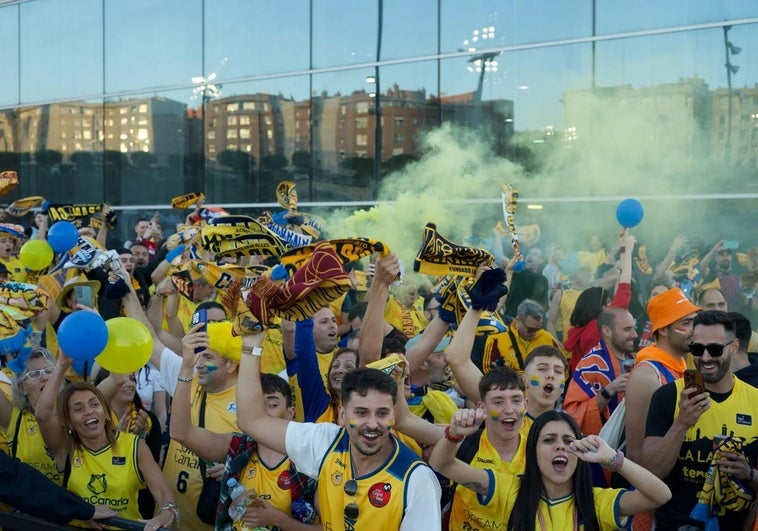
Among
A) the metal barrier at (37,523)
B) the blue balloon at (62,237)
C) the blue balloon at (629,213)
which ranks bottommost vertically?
the metal barrier at (37,523)

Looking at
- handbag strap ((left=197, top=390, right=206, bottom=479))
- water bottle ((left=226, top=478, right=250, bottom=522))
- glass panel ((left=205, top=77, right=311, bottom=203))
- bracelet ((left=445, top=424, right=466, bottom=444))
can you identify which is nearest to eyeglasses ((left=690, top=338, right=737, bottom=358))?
bracelet ((left=445, top=424, right=466, bottom=444))

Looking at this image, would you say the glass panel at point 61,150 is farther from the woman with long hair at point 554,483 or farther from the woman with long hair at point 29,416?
the woman with long hair at point 554,483

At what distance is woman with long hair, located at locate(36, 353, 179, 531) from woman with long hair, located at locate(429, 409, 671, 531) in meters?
1.81

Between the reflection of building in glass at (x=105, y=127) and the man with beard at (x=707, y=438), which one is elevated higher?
the reflection of building in glass at (x=105, y=127)

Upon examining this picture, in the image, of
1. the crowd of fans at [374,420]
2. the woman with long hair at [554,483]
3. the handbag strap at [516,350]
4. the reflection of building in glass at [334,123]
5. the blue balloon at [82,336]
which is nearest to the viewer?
the woman with long hair at [554,483]

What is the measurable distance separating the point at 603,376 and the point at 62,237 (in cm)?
569

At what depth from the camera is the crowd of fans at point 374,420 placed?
4004 mm

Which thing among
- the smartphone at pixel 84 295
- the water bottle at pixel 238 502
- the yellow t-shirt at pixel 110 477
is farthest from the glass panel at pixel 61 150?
the water bottle at pixel 238 502

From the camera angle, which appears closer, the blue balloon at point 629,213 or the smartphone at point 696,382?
the smartphone at point 696,382

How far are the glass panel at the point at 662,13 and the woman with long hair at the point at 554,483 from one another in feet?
34.0

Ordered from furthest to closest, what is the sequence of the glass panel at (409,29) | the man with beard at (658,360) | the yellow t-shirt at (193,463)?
the glass panel at (409,29) → the yellow t-shirt at (193,463) → the man with beard at (658,360)

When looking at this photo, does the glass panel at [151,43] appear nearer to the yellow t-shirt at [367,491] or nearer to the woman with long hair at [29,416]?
the woman with long hair at [29,416]

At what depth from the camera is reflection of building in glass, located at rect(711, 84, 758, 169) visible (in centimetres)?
1262

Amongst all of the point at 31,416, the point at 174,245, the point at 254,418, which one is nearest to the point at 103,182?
the point at 174,245
